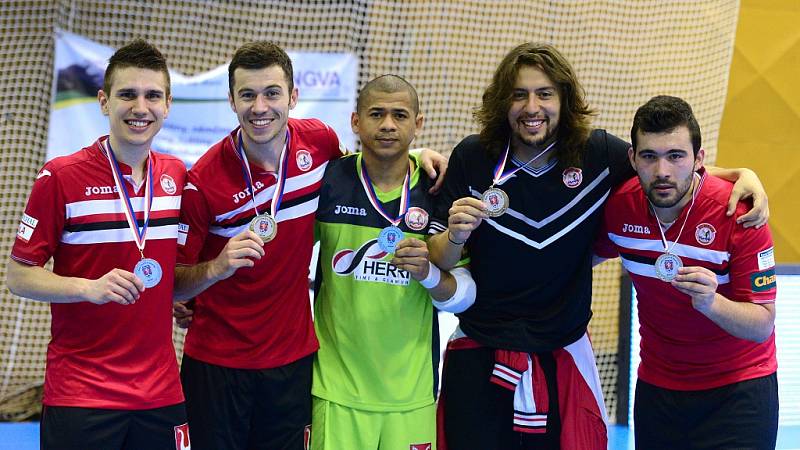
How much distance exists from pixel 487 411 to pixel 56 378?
164 cm

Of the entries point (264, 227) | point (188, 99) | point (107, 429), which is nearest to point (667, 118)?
point (264, 227)

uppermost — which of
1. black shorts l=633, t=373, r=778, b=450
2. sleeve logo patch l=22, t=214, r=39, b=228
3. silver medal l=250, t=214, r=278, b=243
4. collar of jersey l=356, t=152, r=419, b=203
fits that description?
collar of jersey l=356, t=152, r=419, b=203

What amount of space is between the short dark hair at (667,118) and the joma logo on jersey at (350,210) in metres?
1.12

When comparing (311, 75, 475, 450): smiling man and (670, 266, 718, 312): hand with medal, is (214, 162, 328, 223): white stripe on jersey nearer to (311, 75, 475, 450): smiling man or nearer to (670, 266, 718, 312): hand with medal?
(311, 75, 475, 450): smiling man

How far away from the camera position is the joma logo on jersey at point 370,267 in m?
3.47

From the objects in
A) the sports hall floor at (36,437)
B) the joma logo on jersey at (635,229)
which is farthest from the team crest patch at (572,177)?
the sports hall floor at (36,437)

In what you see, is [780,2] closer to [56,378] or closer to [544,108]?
[544,108]

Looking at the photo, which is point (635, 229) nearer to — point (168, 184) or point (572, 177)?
point (572, 177)

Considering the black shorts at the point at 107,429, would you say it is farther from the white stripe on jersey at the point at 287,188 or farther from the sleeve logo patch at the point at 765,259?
the sleeve logo patch at the point at 765,259

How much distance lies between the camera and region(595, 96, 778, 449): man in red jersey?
3232mm

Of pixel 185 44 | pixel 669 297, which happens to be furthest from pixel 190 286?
pixel 185 44

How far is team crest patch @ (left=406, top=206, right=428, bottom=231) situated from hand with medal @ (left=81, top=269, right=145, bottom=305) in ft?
3.54

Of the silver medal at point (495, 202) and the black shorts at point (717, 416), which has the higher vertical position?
the silver medal at point (495, 202)

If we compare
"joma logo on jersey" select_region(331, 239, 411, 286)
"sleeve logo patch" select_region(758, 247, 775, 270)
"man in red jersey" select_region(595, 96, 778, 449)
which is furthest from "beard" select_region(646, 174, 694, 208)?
"joma logo on jersey" select_region(331, 239, 411, 286)
